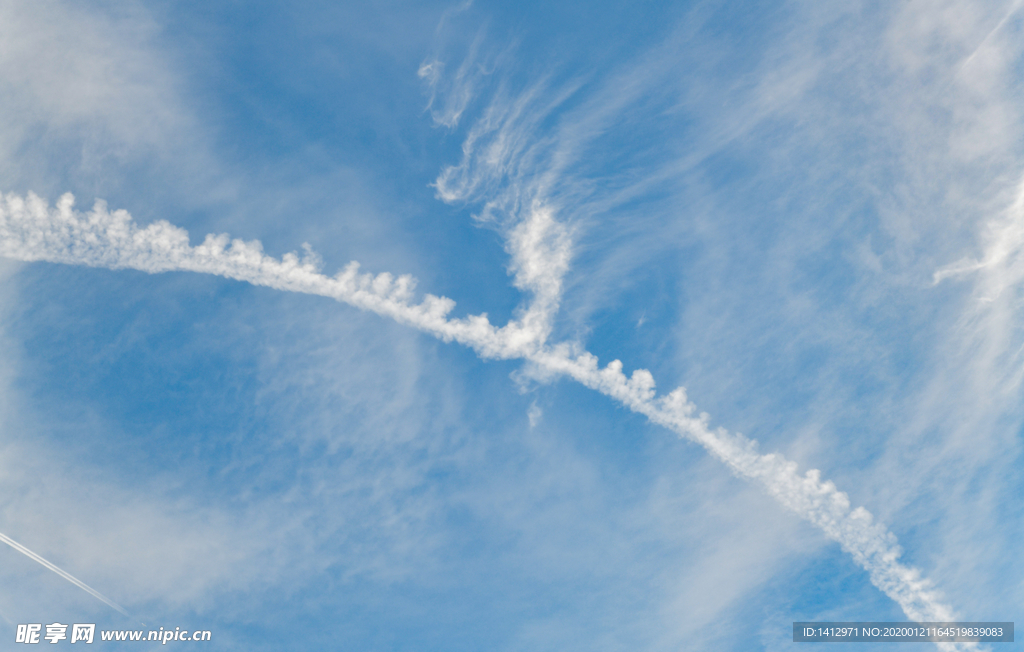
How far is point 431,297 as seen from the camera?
4688 cm

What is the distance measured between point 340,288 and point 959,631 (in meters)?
79.2

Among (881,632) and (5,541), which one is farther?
(881,632)

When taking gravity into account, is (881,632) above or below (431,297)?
below

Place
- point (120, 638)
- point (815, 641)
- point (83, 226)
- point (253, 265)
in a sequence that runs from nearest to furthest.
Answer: point (83, 226), point (253, 265), point (120, 638), point (815, 641)

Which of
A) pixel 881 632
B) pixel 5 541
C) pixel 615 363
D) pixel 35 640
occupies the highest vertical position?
pixel 615 363

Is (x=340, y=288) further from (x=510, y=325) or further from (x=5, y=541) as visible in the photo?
(x=5, y=541)

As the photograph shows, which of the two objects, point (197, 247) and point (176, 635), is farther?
point (176, 635)

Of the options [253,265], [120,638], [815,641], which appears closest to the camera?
[253,265]

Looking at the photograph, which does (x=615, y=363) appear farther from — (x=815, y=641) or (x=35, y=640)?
(x=35, y=640)

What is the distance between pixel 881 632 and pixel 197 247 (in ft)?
285

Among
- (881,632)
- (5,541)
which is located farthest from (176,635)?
(881,632)

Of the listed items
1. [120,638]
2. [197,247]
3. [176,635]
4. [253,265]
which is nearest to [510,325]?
[253,265]

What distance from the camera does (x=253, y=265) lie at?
45.2 meters

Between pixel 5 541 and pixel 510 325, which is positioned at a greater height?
pixel 510 325
